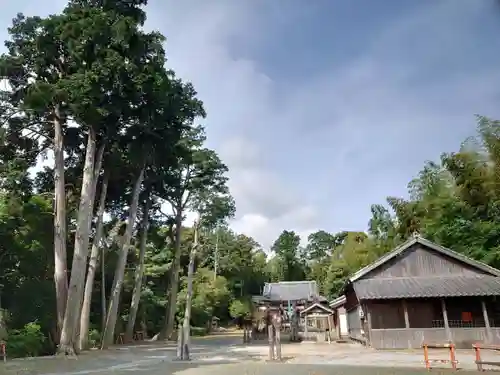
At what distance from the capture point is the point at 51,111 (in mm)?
21297

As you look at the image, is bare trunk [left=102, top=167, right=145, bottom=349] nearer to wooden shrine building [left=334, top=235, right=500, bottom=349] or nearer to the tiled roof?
wooden shrine building [left=334, top=235, right=500, bottom=349]

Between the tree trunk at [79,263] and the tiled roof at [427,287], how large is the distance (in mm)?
13116

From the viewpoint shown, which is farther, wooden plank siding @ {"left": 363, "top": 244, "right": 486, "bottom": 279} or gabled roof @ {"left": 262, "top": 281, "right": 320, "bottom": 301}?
gabled roof @ {"left": 262, "top": 281, "right": 320, "bottom": 301}

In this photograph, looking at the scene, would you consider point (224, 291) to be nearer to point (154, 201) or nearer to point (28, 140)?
point (154, 201)

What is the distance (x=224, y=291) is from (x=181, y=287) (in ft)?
19.2

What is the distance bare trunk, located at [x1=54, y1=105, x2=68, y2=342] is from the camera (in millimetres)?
19469

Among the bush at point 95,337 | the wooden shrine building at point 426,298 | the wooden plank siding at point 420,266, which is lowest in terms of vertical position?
the bush at point 95,337

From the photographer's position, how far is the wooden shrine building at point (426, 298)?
63.9ft

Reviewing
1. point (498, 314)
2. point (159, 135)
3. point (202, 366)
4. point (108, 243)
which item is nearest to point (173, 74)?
point (159, 135)

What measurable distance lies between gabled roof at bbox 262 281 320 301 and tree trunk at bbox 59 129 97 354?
18.5 meters

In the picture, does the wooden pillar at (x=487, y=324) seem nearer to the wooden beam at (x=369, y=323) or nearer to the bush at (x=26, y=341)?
the wooden beam at (x=369, y=323)

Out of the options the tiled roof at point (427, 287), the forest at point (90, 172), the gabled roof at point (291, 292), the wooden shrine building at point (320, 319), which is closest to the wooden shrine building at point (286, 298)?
the gabled roof at point (291, 292)

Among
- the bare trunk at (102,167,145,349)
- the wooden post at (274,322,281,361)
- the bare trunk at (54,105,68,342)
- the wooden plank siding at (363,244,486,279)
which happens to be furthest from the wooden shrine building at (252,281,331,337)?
the bare trunk at (54,105,68,342)

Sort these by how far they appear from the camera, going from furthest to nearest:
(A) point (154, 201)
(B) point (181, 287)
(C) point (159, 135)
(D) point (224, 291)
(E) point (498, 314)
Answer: (D) point (224, 291) < (B) point (181, 287) < (A) point (154, 201) < (C) point (159, 135) < (E) point (498, 314)
